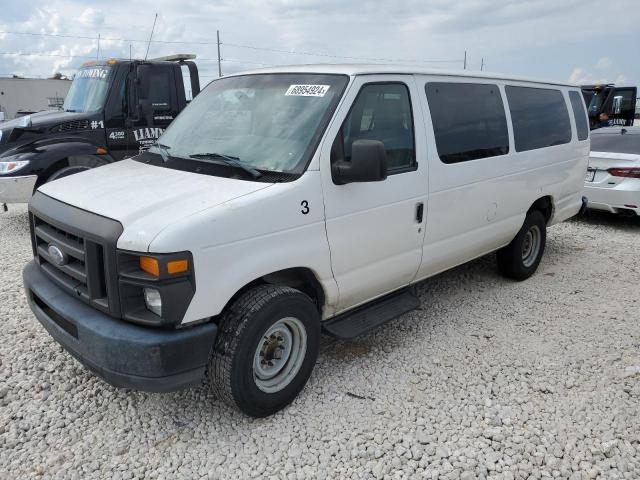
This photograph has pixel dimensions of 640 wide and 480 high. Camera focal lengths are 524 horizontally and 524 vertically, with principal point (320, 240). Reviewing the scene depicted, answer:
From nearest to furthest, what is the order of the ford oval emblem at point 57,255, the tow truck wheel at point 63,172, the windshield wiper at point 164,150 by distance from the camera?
the ford oval emblem at point 57,255
the windshield wiper at point 164,150
the tow truck wheel at point 63,172

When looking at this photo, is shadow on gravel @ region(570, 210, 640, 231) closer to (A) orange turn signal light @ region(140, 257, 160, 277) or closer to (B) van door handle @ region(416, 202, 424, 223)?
(B) van door handle @ region(416, 202, 424, 223)

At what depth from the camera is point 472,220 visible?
14.9 ft

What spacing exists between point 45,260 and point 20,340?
3.79ft

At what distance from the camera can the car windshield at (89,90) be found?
7.51 meters

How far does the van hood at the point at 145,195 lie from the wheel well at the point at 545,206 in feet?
12.0

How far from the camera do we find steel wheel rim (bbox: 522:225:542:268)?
572 cm

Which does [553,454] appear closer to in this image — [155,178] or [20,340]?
[155,178]

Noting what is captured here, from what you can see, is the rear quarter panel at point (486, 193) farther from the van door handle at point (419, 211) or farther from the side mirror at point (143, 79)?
the side mirror at point (143, 79)

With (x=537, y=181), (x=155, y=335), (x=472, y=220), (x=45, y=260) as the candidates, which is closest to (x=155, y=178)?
(x=45, y=260)

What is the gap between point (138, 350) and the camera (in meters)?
2.65

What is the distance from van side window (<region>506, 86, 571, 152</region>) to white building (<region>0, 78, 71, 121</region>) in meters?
45.1

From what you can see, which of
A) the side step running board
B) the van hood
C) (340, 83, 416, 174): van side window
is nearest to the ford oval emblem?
the van hood

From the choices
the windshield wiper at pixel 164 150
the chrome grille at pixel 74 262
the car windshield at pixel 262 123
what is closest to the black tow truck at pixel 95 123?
the windshield wiper at pixel 164 150

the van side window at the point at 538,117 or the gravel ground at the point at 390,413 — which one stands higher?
the van side window at the point at 538,117
